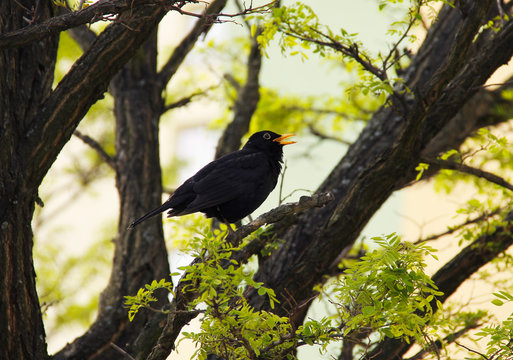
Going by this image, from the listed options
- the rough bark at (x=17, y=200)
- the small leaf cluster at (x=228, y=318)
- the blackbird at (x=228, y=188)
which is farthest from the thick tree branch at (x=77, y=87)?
the small leaf cluster at (x=228, y=318)

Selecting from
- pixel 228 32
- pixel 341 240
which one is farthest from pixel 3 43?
pixel 228 32

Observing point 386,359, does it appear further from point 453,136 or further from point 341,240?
point 453,136

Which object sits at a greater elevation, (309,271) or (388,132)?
(388,132)

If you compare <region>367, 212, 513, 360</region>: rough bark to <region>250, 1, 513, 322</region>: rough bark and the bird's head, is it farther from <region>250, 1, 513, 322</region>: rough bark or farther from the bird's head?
the bird's head

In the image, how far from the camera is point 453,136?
19.6ft

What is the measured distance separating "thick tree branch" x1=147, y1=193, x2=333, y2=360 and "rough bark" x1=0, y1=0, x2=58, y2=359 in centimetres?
74

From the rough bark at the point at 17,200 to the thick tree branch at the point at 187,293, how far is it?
0.74 metres

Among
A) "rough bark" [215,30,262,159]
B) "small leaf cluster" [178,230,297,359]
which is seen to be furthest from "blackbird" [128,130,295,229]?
"small leaf cluster" [178,230,297,359]

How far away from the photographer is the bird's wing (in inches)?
173

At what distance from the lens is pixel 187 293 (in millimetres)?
3074

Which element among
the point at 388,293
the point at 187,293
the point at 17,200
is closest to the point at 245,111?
the point at 17,200

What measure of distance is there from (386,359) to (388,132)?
188 centimetres

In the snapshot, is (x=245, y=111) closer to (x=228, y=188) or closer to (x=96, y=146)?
(x=96, y=146)

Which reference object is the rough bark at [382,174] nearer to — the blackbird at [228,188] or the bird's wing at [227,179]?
the blackbird at [228,188]
